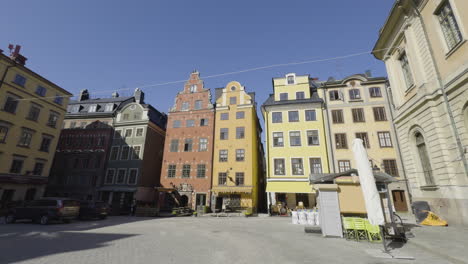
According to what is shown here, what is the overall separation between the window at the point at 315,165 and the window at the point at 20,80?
35.8m

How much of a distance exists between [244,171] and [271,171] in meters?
3.59

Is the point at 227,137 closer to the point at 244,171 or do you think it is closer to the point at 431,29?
the point at 244,171

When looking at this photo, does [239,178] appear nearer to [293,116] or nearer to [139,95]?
[293,116]

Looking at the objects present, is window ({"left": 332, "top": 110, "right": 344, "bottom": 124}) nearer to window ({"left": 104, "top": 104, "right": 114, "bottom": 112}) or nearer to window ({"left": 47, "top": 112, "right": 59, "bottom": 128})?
window ({"left": 104, "top": 104, "right": 114, "bottom": 112})

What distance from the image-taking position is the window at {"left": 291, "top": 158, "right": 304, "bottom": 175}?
23.5 metres

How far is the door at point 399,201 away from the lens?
65.8ft

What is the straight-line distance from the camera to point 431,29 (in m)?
12.7

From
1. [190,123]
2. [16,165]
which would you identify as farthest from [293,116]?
[16,165]

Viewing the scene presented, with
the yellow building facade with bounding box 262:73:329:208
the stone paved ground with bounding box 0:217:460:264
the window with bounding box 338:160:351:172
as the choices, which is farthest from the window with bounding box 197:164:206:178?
the stone paved ground with bounding box 0:217:460:264

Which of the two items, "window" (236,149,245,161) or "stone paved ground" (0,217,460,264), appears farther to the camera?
"window" (236,149,245,161)

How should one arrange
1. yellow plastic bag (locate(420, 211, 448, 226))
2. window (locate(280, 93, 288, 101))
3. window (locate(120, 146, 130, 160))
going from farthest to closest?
window (locate(120, 146, 130, 160)) < window (locate(280, 93, 288, 101)) < yellow plastic bag (locate(420, 211, 448, 226))

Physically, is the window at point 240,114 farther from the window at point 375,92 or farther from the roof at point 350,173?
the roof at point 350,173

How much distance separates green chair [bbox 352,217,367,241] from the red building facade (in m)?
19.2

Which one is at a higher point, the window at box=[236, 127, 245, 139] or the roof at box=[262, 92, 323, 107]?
the roof at box=[262, 92, 323, 107]
